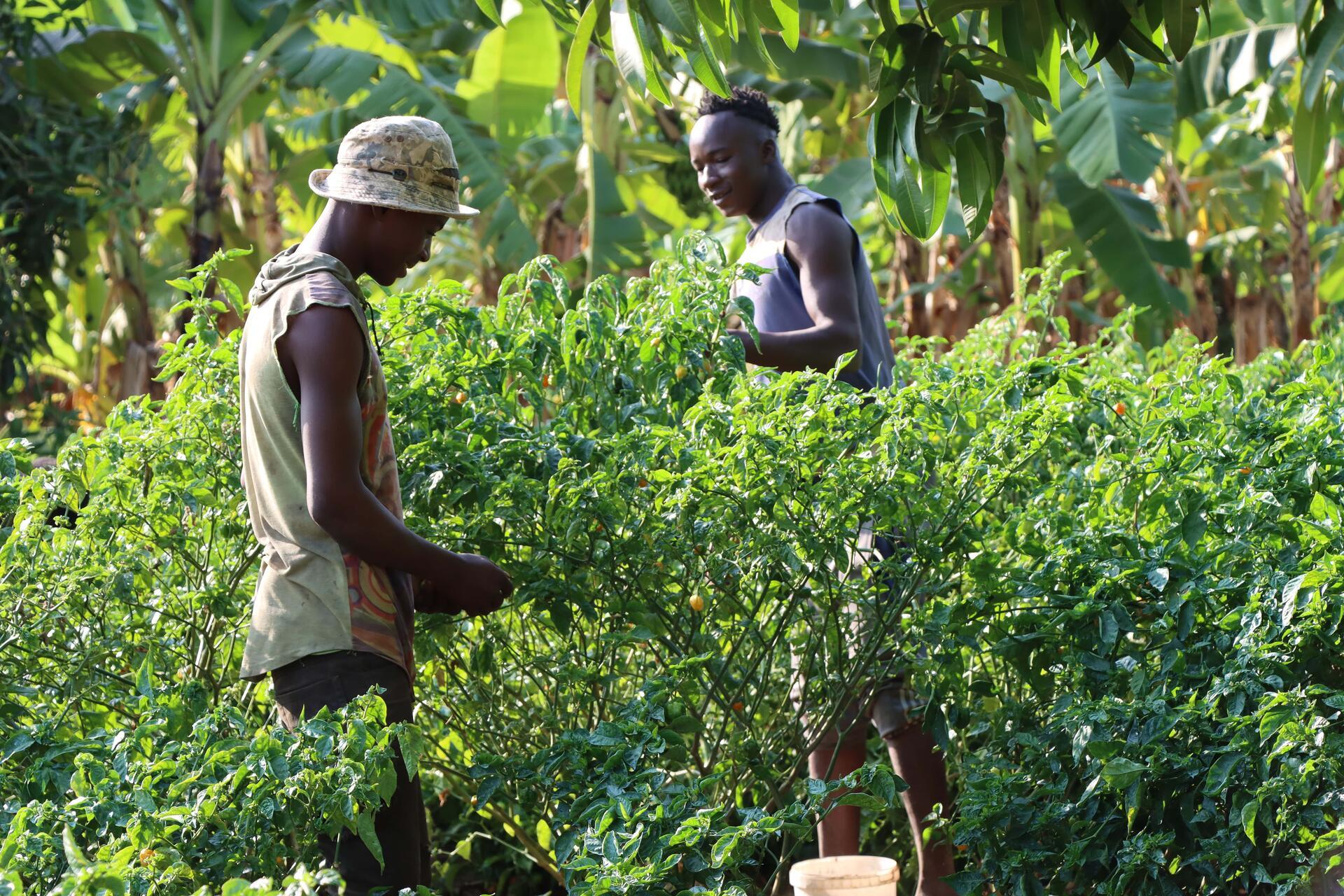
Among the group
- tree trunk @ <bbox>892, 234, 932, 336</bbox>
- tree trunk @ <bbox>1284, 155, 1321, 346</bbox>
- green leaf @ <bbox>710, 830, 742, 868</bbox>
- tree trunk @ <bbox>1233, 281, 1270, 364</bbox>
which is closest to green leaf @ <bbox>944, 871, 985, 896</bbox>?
green leaf @ <bbox>710, 830, 742, 868</bbox>

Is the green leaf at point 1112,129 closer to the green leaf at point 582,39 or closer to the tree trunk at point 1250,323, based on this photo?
the tree trunk at point 1250,323

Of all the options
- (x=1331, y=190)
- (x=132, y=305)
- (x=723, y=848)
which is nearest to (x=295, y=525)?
(x=723, y=848)

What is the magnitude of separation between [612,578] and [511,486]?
0.95 ft

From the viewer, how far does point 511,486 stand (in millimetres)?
2764

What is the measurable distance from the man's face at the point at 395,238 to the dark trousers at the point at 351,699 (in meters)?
0.67

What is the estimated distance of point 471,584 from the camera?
242 cm

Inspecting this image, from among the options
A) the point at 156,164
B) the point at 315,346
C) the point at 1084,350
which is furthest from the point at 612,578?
Result: the point at 156,164

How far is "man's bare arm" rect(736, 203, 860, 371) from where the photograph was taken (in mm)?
3422

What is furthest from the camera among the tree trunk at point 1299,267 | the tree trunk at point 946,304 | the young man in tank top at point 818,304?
the tree trunk at point 1299,267

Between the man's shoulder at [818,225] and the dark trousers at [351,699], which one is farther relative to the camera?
the man's shoulder at [818,225]

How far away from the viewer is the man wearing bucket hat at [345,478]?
7.55 feet

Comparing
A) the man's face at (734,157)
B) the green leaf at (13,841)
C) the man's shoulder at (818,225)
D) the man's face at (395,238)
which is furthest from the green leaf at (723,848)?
the man's face at (734,157)

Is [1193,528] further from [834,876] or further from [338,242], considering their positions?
[338,242]

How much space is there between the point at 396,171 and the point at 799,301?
1.46 meters
